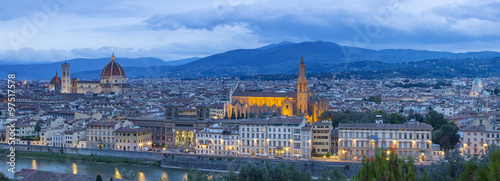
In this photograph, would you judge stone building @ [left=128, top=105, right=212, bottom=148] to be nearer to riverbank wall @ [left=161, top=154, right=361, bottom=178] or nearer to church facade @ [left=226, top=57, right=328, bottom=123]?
riverbank wall @ [left=161, top=154, right=361, bottom=178]

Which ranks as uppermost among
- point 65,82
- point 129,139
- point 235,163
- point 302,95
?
point 65,82

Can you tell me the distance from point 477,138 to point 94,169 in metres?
16.7

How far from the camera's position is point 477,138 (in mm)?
27000

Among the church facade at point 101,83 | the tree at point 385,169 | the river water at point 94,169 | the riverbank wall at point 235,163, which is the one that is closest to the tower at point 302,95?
the riverbank wall at point 235,163

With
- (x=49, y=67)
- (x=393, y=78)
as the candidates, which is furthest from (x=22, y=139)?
(x=49, y=67)

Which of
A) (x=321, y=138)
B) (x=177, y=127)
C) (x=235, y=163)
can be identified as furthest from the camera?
(x=177, y=127)

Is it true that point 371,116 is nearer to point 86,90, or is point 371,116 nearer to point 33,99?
point 33,99

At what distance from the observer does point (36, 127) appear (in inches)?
1378

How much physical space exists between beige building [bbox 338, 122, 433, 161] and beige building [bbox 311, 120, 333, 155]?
1.05 m

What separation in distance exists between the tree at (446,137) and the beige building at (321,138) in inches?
194

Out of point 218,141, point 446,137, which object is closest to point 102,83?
point 218,141

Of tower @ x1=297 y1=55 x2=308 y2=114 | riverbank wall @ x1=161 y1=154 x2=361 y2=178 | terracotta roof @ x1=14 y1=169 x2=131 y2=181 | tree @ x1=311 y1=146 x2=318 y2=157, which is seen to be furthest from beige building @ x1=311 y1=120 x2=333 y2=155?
terracotta roof @ x1=14 y1=169 x2=131 y2=181

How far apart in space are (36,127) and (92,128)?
4.55 meters

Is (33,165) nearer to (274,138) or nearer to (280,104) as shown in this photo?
(274,138)
